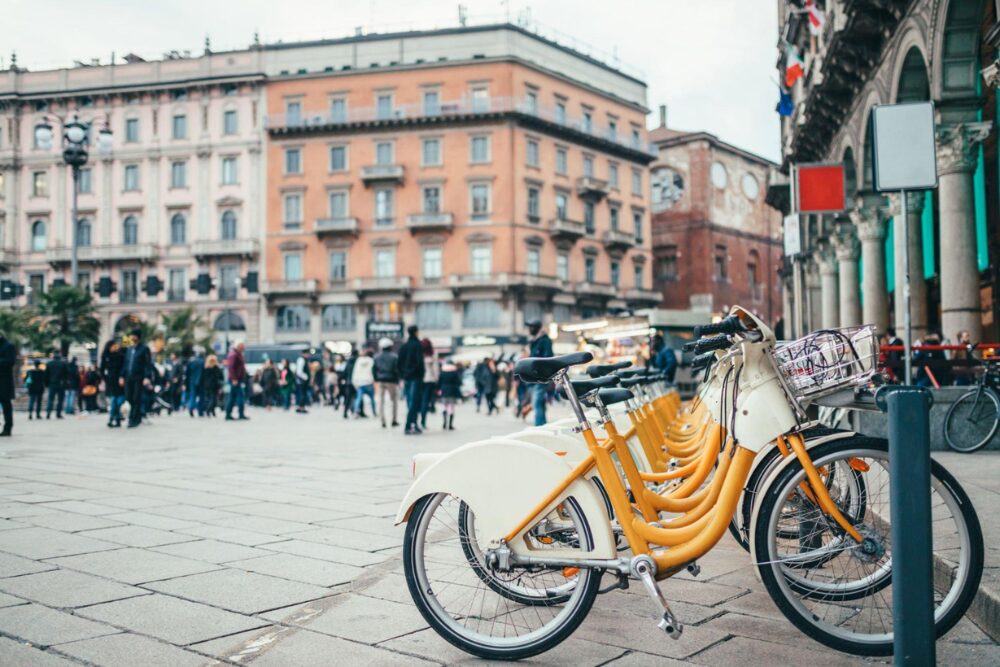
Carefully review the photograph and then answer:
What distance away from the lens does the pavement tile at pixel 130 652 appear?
134 inches

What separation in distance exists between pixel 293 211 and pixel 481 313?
44.6ft

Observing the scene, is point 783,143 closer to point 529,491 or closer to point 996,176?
point 996,176

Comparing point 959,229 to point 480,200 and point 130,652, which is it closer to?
point 130,652

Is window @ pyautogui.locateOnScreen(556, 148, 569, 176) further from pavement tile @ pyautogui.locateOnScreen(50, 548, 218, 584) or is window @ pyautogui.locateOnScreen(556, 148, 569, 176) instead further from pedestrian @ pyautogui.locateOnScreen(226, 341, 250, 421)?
pavement tile @ pyautogui.locateOnScreen(50, 548, 218, 584)

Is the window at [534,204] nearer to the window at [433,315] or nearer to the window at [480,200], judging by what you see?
the window at [480,200]

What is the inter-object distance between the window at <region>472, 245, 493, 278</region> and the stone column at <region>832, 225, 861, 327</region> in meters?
30.6

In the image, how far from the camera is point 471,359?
50.0 m

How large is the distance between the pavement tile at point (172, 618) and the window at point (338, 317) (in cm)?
5098

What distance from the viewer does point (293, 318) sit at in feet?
183

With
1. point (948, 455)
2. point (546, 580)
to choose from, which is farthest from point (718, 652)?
point (948, 455)

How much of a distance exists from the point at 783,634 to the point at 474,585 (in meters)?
1.29

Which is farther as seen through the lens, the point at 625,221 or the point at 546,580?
the point at 625,221

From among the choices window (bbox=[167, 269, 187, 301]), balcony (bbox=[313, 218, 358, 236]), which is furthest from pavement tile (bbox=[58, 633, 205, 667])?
window (bbox=[167, 269, 187, 301])

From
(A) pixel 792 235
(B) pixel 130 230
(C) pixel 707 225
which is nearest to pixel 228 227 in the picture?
(B) pixel 130 230
